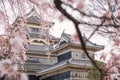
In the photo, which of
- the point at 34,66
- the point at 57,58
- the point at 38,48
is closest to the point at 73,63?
the point at 57,58

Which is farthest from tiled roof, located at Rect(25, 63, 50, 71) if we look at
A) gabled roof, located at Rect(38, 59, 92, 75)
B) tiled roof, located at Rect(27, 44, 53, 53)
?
gabled roof, located at Rect(38, 59, 92, 75)

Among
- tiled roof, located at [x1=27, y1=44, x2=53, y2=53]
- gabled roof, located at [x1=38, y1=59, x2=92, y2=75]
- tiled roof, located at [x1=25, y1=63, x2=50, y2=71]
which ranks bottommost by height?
tiled roof, located at [x1=25, y1=63, x2=50, y2=71]

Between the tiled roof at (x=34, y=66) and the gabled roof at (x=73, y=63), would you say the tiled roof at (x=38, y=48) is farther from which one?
the gabled roof at (x=73, y=63)

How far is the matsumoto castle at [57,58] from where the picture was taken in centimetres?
2252

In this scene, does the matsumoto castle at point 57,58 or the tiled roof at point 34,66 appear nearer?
the matsumoto castle at point 57,58

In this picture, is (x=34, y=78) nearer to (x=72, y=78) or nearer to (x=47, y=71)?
(x=47, y=71)

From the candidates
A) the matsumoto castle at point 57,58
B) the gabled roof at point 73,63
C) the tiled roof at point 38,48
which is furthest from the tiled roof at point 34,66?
the gabled roof at point 73,63

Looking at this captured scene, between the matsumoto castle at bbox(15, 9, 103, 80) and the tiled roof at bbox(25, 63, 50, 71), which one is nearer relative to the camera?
the matsumoto castle at bbox(15, 9, 103, 80)

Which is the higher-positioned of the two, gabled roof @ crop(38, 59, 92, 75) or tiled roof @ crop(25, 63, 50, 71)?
Answer: gabled roof @ crop(38, 59, 92, 75)

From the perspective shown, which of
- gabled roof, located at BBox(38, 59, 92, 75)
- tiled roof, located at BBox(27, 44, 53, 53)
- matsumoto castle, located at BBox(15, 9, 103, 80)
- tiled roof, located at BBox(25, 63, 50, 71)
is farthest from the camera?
tiled roof, located at BBox(27, 44, 53, 53)

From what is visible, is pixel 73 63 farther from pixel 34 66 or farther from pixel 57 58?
pixel 34 66

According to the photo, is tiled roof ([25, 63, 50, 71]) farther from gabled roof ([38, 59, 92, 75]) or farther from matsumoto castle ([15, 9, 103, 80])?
gabled roof ([38, 59, 92, 75])

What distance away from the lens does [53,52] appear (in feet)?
90.0

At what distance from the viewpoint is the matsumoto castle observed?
2252cm
